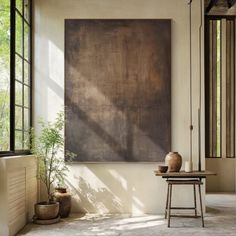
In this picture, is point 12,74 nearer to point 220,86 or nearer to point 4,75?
point 4,75

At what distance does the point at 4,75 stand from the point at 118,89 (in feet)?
6.10

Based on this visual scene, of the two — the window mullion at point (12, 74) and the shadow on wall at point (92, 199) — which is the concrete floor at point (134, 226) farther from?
the window mullion at point (12, 74)

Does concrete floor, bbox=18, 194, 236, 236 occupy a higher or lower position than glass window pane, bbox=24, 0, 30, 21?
lower

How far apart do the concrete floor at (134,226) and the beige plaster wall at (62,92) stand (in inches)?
12.5

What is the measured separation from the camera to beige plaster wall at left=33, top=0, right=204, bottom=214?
600 cm

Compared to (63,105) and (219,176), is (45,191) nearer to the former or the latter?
(63,105)

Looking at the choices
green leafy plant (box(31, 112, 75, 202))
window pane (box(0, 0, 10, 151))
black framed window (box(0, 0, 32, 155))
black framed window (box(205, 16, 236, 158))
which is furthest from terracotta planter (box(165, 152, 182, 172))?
black framed window (box(205, 16, 236, 158))

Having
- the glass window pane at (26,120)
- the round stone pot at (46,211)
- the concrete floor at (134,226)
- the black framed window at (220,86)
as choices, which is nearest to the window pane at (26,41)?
the glass window pane at (26,120)

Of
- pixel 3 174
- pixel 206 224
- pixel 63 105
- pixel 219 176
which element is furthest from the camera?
pixel 219 176

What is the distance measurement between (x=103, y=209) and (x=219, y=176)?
4.37 metres

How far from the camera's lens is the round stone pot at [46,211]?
209 inches

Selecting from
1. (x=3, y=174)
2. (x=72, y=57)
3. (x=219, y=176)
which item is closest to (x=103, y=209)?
(x=3, y=174)

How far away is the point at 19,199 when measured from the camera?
507 cm

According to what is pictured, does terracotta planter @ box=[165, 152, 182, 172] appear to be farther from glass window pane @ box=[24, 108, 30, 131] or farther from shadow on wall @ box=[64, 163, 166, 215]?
glass window pane @ box=[24, 108, 30, 131]
